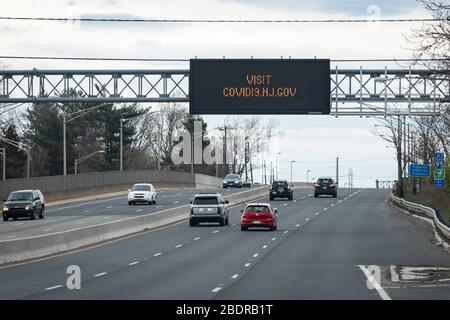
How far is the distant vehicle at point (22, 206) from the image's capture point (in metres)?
66.1

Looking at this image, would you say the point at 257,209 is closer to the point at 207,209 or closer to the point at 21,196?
the point at 207,209

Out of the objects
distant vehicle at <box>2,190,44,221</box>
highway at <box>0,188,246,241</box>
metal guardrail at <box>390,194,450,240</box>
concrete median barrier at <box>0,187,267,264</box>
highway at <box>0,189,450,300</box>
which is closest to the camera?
highway at <box>0,189,450,300</box>

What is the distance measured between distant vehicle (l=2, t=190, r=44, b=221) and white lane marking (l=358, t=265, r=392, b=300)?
3543cm

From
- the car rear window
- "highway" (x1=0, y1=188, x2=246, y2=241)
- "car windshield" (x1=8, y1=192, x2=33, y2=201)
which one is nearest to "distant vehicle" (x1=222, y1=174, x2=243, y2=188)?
"highway" (x1=0, y1=188, x2=246, y2=241)

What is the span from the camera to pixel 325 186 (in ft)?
328

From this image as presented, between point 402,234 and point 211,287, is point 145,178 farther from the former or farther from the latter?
point 211,287

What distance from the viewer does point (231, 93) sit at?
5497cm

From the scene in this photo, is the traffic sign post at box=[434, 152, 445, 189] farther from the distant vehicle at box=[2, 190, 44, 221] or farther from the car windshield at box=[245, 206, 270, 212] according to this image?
the distant vehicle at box=[2, 190, 44, 221]

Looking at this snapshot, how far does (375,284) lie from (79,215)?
43601 millimetres

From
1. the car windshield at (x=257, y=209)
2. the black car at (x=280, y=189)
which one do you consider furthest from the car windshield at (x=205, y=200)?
the black car at (x=280, y=189)

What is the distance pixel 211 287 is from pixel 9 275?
6856mm

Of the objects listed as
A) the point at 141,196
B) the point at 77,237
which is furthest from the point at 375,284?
the point at 141,196

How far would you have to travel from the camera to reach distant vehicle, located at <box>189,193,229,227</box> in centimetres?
5866

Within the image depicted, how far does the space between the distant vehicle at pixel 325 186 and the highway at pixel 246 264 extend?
37060mm
